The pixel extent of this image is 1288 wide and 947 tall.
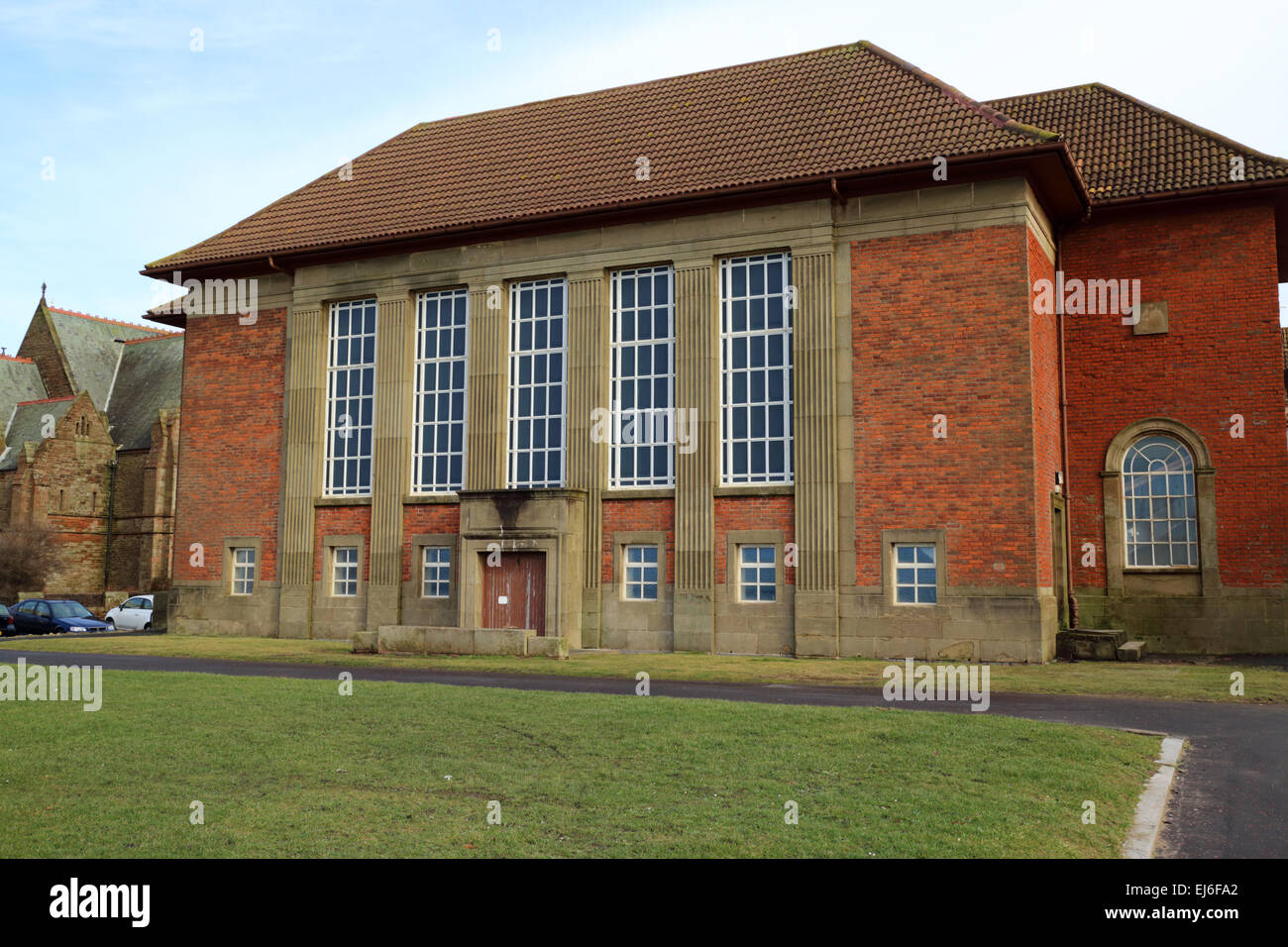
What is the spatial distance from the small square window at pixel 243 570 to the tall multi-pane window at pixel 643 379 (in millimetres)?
10844

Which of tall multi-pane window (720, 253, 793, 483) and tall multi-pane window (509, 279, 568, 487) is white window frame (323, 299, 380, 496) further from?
tall multi-pane window (720, 253, 793, 483)

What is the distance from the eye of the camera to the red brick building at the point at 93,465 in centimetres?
5556

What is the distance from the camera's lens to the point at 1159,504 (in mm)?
23469

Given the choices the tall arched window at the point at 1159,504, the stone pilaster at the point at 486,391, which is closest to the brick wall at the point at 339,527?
the stone pilaster at the point at 486,391

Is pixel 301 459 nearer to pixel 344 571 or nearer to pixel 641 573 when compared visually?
pixel 344 571

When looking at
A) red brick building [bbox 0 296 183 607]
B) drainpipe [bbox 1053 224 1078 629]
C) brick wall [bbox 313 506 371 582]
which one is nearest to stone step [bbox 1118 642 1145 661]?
drainpipe [bbox 1053 224 1078 629]

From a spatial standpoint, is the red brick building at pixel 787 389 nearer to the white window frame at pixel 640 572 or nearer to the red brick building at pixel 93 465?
the white window frame at pixel 640 572

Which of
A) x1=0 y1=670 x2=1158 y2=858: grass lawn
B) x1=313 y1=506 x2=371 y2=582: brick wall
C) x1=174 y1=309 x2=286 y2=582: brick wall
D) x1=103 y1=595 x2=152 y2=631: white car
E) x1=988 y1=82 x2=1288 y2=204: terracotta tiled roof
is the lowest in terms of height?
x1=103 y1=595 x2=152 y2=631: white car

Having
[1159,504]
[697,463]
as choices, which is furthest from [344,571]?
[1159,504]

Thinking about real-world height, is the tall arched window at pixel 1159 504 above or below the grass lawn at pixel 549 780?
above

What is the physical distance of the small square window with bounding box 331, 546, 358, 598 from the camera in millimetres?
27219

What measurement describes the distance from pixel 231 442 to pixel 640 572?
1281 cm

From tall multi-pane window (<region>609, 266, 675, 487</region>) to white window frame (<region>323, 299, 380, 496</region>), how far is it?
6.84 m
